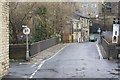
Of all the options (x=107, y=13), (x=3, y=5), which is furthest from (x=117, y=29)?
(x=107, y=13)

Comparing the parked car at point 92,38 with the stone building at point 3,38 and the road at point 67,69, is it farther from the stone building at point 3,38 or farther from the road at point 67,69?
the stone building at point 3,38

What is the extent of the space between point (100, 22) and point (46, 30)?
5220 cm

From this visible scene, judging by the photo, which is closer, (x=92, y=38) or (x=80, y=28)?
(x=80, y=28)

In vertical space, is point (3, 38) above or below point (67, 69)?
above

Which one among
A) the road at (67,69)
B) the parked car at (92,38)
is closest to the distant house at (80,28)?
the parked car at (92,38)

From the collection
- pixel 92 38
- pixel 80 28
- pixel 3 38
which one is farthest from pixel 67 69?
pixel 92 38

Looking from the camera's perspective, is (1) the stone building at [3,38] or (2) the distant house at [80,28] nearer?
(1) the stone building at [3,38]

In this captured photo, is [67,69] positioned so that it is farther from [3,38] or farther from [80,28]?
[80,28]

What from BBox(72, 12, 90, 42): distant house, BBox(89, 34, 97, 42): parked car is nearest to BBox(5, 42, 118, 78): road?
BBox(72, 12, 90, 42): distant house

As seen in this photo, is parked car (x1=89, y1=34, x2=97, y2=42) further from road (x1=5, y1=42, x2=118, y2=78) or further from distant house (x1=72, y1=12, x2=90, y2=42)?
road (x1=5, y1=42, x2=118, y2=78)

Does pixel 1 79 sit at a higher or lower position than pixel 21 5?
lower

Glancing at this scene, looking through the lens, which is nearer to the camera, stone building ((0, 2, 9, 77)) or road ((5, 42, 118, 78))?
stone building ((0, 2, 9, 77))

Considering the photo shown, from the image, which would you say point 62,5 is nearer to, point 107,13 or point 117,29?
point 117,29

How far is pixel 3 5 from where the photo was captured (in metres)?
16.2
